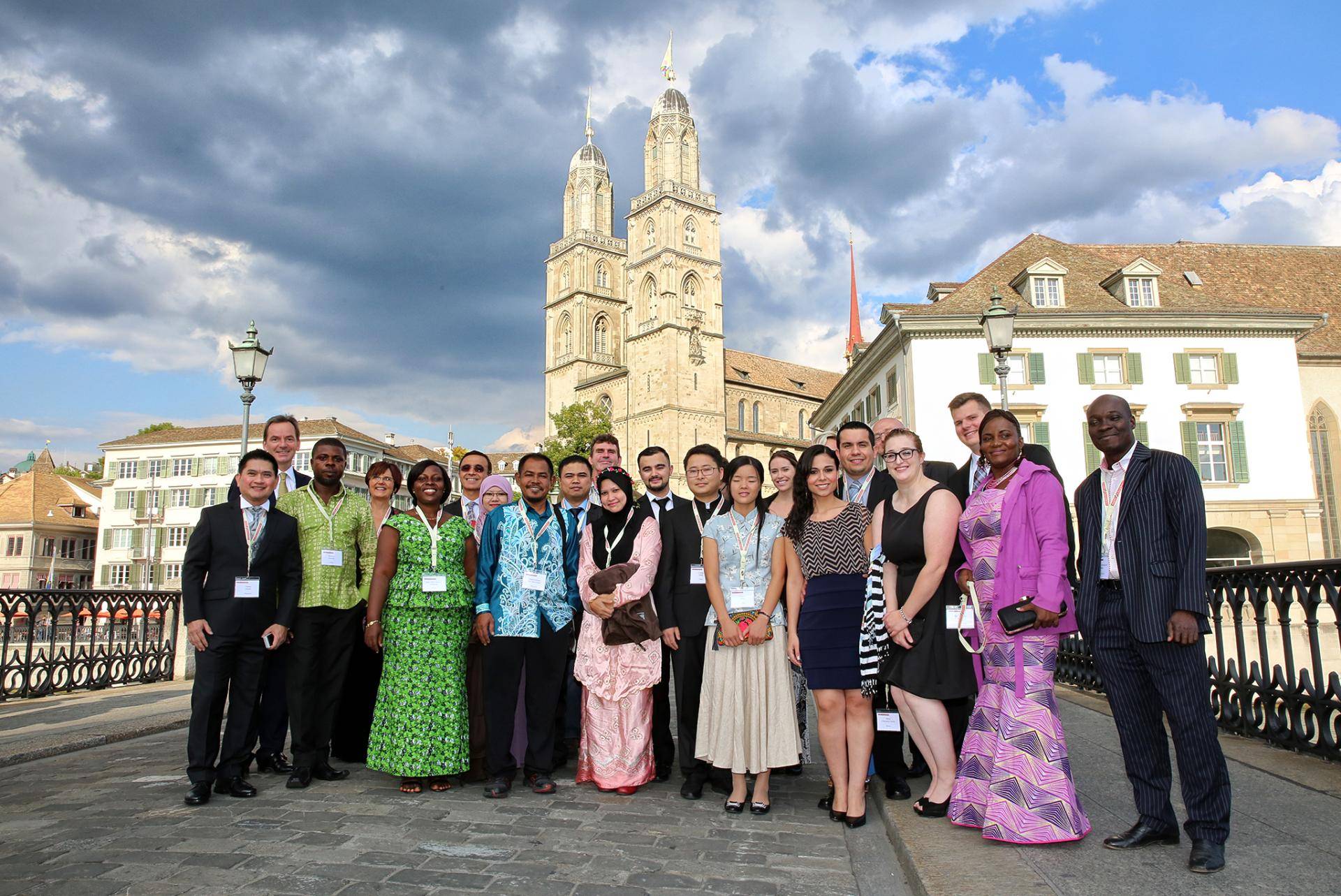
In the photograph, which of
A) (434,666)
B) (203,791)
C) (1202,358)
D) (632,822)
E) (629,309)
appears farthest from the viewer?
(629,309)

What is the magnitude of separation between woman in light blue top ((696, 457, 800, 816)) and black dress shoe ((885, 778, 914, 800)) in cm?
65

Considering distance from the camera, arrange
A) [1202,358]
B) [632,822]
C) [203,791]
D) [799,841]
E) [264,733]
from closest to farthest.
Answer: [799,841] → [632,822] → [203,791] → [264,733] → [1202,358]

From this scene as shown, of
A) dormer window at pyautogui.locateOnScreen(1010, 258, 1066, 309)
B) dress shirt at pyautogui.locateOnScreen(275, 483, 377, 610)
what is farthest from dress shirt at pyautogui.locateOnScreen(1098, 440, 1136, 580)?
dormer window at pyautogui.locateOnScreen(1010, 258, 1066, 309)

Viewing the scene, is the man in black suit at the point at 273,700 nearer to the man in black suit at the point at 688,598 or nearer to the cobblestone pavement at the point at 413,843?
the cobblestone pavement at the point at 413,843

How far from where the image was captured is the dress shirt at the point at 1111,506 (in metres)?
3.83

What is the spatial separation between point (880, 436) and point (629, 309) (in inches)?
2576

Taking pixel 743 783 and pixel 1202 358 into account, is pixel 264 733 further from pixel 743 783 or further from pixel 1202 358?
pixel 1202 358

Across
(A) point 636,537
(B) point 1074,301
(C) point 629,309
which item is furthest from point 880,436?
(C) point 629,309

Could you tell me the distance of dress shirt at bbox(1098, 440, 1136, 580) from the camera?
383 centimetres

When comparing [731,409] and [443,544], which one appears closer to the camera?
[443,544]

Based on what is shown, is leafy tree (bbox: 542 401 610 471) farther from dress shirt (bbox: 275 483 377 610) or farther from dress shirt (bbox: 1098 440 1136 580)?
dress shirt (bbox: 1098 440 1136 580)

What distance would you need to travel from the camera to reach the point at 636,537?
18.0ft

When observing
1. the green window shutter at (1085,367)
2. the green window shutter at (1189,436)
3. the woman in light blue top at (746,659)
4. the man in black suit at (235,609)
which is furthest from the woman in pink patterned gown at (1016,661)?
the green window shutter at (1189,436)

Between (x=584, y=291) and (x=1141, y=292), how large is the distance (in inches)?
2168
